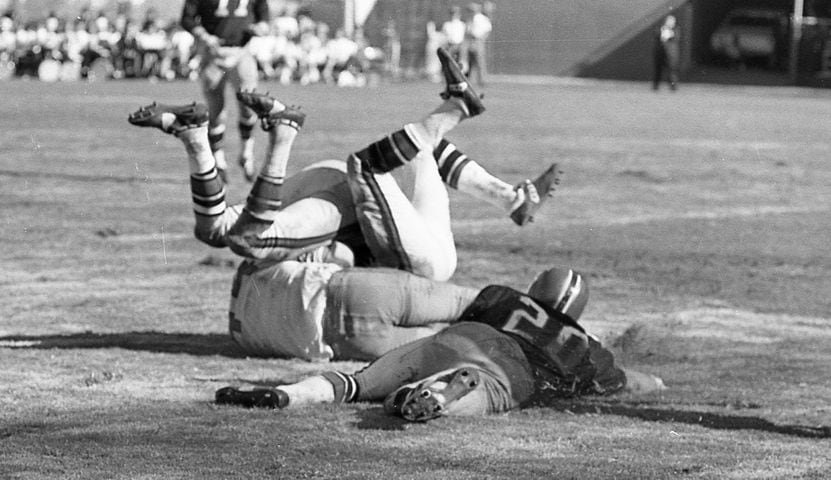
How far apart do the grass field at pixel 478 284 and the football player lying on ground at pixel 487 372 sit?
0.24 feet

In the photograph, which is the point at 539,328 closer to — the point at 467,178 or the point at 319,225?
the point at 319,225

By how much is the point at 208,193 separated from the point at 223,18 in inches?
299

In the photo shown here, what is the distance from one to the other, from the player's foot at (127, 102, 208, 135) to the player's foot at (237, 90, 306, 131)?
7.1 inches

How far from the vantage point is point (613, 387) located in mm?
5727

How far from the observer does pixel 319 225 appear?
257 inches

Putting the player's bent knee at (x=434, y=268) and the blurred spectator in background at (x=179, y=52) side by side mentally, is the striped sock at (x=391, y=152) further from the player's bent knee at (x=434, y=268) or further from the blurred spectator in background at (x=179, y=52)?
the blurred spectator in background at (x=179, y=52)

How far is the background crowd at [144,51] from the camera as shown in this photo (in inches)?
1671

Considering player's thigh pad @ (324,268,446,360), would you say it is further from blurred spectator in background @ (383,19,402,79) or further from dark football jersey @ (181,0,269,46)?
blurred spectator in background @ (383,19,402,79)

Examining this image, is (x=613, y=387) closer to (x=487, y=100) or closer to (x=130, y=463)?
(x=130, y=463)

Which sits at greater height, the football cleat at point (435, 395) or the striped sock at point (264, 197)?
the striped sock at point (264, 197)

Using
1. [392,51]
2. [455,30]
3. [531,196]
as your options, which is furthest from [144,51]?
[531,196]

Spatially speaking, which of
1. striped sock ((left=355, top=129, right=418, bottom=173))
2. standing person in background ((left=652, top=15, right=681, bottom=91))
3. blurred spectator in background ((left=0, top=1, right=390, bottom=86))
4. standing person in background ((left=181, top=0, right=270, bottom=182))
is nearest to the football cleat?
striped sock ((left=355, top=129, right=418, bottom=173))

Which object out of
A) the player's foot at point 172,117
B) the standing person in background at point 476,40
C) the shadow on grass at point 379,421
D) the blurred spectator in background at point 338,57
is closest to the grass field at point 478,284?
the shadow on grass at point 379,421

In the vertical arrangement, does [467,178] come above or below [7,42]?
above
